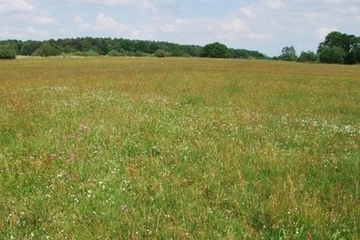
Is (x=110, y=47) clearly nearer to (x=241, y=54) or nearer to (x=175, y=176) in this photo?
(x=241, y=54)

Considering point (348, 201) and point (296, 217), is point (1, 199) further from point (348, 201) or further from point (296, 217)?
point (348, 201)

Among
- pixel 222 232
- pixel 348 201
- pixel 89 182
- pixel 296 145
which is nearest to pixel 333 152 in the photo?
pixel 296 145

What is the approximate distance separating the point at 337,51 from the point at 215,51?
44423mm

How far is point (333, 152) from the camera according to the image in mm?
7340

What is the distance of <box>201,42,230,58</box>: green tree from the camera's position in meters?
131

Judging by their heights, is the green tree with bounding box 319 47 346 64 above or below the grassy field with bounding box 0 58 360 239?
above

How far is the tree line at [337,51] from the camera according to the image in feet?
334

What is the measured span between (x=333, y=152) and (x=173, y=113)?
5.36 meters

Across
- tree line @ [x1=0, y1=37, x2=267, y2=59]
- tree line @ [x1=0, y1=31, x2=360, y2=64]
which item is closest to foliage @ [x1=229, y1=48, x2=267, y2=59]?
tree line @ [x1=0, y1=37, x2=267, y2=59]

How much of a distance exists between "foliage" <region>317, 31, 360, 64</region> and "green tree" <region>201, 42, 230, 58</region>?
34.1 metres

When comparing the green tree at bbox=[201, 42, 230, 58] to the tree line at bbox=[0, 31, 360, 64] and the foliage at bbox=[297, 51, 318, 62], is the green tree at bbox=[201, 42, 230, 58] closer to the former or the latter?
the tree line at bbox=[0, 31, 360, 64]

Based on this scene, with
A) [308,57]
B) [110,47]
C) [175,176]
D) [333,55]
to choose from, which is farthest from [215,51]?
[175,176]

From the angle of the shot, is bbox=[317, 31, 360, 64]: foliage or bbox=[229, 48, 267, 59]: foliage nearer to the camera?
A: bbox=[317, 31, 360, 64]: foliage

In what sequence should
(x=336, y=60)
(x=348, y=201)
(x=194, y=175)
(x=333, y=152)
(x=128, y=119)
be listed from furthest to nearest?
(x=336, y=60)
(x=128, y=119)
(x=333, y=152)
(x=194, y=175)
(x=348, y=201)
